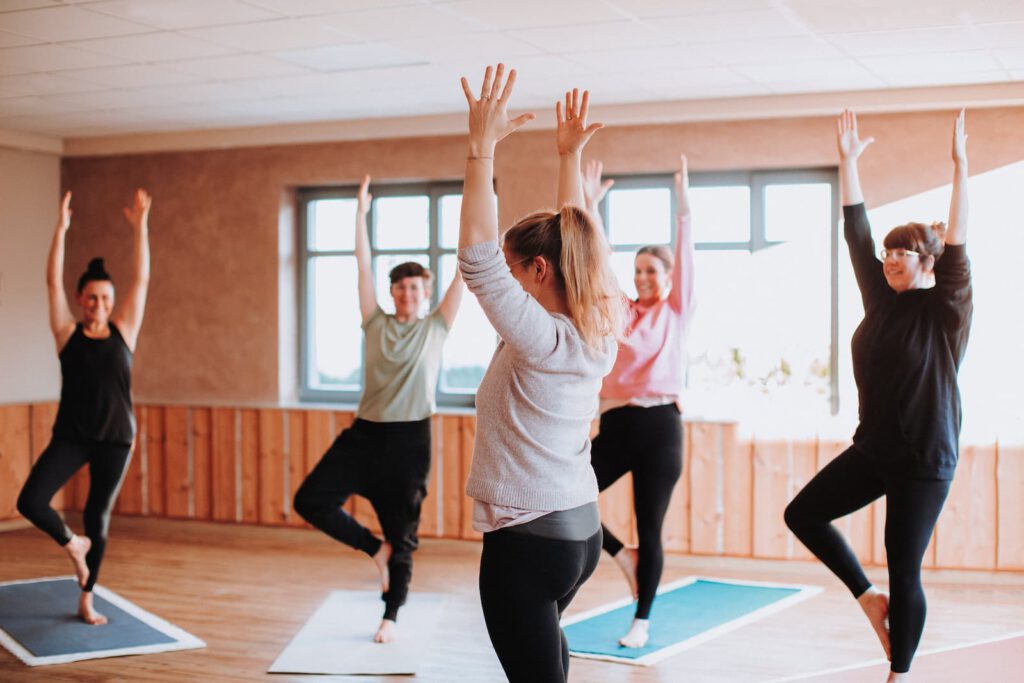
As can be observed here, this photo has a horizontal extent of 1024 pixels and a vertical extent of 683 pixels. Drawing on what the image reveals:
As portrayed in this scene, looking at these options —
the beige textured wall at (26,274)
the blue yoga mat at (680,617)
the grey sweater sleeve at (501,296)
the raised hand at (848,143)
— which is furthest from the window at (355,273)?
the grey sweater sleeve at (501,296)

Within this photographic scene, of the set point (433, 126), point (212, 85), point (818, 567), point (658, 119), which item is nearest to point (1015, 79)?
point (658, 119)

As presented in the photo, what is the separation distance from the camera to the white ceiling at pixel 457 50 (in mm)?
4258

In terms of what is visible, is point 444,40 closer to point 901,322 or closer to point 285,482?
point 901,322

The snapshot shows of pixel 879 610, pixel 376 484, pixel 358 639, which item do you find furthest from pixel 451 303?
pixel 879 610

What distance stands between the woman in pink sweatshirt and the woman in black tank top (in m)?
2.04

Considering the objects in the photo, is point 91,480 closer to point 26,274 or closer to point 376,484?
point 376,484

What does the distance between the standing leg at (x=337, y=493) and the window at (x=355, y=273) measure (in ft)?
7.83

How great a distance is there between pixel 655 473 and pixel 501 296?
2.39 meters

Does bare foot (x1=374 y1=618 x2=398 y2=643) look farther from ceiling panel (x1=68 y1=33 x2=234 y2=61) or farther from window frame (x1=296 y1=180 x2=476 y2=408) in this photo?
ceiling panel (x1=68 y1=33 x2=234 y2=61)

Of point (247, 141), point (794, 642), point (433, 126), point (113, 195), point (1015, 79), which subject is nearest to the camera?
point (794, 642)

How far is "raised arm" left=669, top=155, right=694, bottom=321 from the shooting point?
4.35 meters

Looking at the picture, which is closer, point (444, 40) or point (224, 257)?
point (444, 40)

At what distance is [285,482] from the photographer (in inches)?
272

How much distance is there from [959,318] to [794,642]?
5.95 ft
